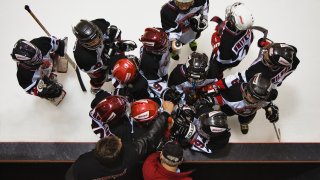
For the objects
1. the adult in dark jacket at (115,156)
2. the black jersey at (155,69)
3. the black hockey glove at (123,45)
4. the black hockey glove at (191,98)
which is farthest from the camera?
the black hockey glove at (123,45)

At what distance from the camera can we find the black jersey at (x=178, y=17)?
2.64 m

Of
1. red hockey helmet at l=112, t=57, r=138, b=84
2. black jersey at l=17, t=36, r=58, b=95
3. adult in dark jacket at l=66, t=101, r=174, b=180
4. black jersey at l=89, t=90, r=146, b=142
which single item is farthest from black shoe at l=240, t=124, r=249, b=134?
black jersey at l=17, t=36, r=58, b=95

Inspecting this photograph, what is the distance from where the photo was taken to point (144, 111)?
7.11 feet

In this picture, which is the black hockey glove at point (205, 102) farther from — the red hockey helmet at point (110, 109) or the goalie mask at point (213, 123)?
the red hockey helmet at point (110, 109)

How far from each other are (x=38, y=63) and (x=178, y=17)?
1.19 m

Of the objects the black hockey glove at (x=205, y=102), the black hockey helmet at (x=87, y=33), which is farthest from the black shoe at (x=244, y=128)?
the black hockey helmet at (x=87, y=33)

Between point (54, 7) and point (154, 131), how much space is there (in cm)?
211

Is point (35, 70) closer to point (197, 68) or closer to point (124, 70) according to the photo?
point (124, 70)

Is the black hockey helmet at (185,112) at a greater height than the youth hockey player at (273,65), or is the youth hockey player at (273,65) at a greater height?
the youth hockey player at (273,65)

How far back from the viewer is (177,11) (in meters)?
2.64

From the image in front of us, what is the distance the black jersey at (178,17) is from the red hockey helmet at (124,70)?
0.57 meters

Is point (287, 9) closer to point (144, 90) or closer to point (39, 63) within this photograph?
point (144, 90)

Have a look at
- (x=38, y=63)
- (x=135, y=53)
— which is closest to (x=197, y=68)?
(x=135, y=53)

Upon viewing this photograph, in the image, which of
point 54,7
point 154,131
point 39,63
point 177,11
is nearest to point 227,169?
point 154,131
